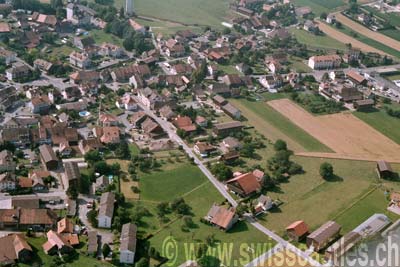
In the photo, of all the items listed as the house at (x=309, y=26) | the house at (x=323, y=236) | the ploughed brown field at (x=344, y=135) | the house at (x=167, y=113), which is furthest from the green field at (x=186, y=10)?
the house at (x=323, y=236)

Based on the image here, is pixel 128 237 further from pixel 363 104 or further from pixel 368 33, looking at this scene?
pixel 368 33

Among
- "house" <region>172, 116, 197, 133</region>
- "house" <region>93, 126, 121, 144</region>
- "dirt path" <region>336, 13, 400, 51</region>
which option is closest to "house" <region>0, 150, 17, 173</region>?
"house" <region>93, 126, 121, 144</region>

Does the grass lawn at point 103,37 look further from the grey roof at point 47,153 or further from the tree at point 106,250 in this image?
the tree at point 106,250

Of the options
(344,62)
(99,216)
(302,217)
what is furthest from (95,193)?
(344,62)

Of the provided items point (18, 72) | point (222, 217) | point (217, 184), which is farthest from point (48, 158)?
point (18, 72)

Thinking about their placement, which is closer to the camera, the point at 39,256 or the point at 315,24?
the point at 39,256

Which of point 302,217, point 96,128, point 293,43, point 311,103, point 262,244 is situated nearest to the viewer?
point 262,244

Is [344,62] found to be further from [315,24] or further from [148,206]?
[148,206]
